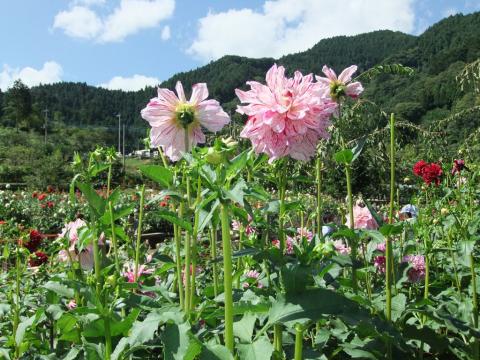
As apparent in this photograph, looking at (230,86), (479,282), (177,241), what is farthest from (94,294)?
(230,86)

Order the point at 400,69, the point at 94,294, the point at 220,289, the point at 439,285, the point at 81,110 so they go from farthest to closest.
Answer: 1. the point at 81,110
2. the point at 400,69
3. the point at 439,285
4. the point at 220,289
5. the point at 94,294

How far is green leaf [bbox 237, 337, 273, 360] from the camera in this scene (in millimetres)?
929

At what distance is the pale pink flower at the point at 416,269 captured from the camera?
1865 millimetres

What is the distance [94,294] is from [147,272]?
2.02ft

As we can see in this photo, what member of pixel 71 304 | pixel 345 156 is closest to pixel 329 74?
pixel 345 156

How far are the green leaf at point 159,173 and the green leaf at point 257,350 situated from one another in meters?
0.45

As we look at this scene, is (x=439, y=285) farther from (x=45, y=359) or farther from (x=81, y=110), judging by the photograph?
(x=81, y=110)

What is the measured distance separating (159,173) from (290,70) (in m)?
60.9

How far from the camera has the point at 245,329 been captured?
41.1 inches

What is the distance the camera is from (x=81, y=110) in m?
115

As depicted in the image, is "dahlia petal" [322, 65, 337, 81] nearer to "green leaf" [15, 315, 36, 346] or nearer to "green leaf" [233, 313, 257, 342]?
"green leaf" [233, 313, 257, 342]

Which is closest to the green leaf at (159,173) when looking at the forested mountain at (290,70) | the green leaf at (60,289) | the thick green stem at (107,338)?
the thick green stem at (107,338)

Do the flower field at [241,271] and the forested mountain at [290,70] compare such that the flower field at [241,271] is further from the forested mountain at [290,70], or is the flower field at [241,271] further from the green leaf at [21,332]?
the forested mountain at [290,70]

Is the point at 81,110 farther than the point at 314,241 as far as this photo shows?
Yes
